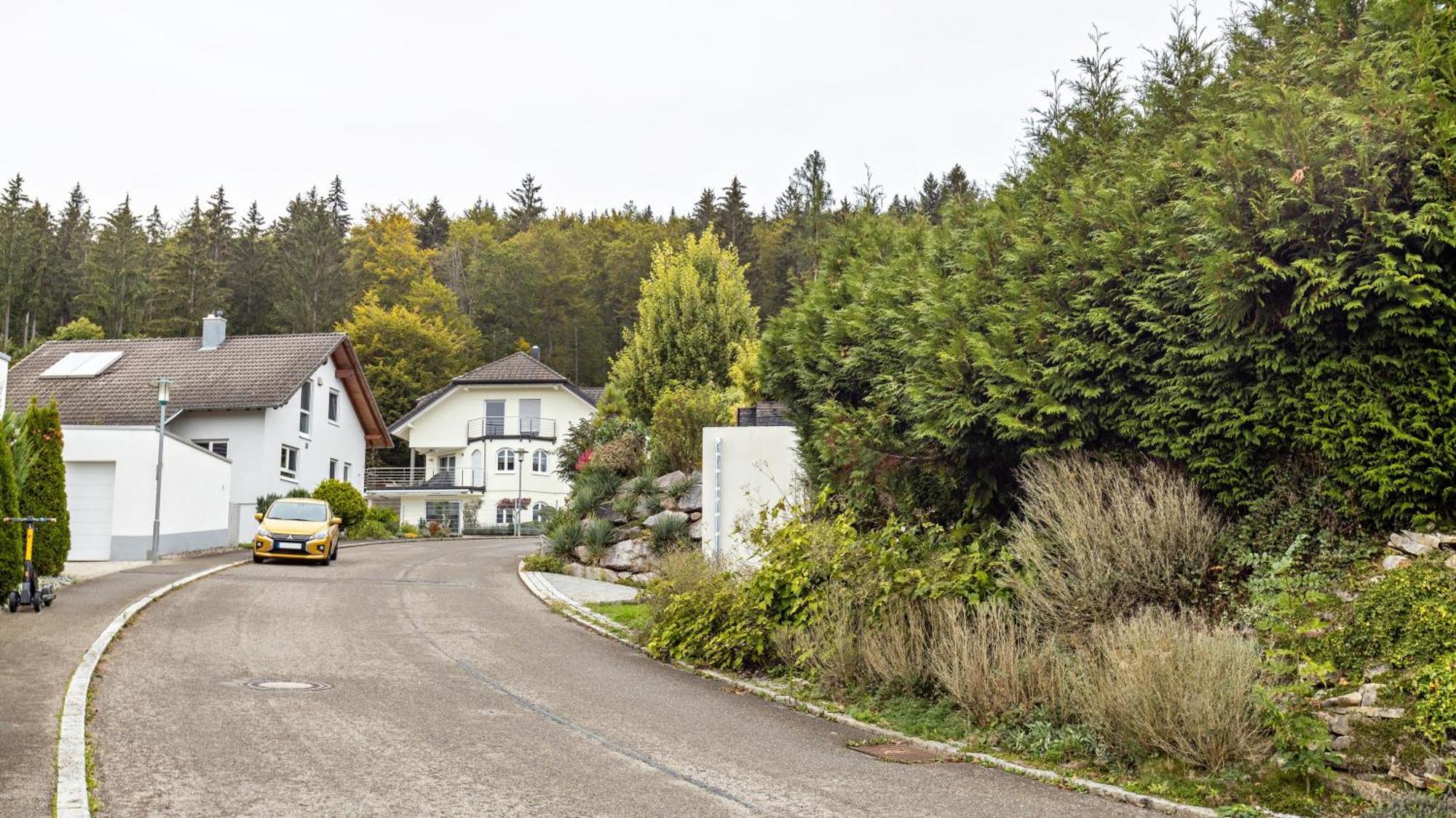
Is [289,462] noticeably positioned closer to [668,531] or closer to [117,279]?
[668,531]

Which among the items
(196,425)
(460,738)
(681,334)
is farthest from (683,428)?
(196,425)

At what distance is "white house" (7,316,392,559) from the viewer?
90.6 feet

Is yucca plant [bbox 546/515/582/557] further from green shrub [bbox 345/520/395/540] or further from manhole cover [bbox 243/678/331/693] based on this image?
green shrub [bbox 345/520/395/540]

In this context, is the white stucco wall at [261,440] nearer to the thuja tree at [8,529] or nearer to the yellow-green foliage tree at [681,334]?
the yellow-green foliage tree at [681,334]

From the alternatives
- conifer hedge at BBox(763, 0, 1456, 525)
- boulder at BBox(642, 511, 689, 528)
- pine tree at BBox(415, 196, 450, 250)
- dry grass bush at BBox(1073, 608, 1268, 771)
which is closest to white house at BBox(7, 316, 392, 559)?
boulder at BBox(642, 511, 689, 528)

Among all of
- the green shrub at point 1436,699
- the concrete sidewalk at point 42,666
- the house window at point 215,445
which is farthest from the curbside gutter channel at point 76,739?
the house window at point 215,445

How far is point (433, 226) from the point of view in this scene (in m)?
100

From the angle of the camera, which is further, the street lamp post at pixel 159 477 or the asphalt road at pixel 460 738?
the street lamp post at pixel 159 477

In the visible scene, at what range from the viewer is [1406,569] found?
28.4 feet

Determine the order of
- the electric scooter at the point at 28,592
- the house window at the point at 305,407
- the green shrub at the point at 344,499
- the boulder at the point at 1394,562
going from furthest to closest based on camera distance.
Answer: the house window at the point at 305,407
the green shrub at the point at 344,499
the electric scooter at the point at 28,592
the boulder at the point at 1394,562

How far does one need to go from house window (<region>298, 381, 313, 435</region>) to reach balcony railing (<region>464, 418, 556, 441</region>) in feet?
61.0

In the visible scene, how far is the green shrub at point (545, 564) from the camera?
25.8m

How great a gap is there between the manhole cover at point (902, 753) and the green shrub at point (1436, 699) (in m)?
3.03

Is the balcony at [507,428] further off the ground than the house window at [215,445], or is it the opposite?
the balcony at [507,428]
